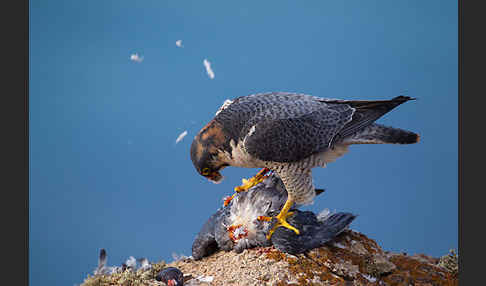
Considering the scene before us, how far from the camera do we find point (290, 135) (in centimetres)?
284

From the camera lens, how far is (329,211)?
3.24 m

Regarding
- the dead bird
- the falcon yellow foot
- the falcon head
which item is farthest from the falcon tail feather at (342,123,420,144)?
the falcon head

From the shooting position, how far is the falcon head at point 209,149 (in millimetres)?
2959

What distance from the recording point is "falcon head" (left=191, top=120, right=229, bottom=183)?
2959 mm

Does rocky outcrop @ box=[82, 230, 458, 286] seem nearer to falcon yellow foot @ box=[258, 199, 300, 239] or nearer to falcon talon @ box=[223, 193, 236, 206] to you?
falcon yellow foot @ box=[258, 199, 300, 239]

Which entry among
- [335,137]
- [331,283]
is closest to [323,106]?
[335,137]

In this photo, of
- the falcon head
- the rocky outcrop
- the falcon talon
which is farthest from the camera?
the falcon talon

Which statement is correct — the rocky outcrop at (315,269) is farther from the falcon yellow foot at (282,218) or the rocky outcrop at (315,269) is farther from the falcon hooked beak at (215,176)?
the falcon hooked beak at (215,176)

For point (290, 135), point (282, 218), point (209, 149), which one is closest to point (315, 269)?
point (282, 218)

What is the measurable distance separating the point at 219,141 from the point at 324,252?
3.86ft

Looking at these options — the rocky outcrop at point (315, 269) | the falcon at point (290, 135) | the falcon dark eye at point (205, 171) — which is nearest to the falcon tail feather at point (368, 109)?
the falcon at point (290, 135)

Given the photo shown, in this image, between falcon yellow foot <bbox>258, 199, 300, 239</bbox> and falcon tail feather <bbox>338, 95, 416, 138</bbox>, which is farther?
falcon tail feather <bbox>338, 95, 416, 138</bbox>

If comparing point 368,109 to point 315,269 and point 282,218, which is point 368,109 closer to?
point 282,218

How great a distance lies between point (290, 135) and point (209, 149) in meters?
0.65
